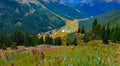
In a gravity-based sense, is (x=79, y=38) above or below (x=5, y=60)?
above

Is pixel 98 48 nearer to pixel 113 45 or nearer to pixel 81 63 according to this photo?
pixel 113 45

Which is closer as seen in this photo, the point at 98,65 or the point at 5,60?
the point at 98,65

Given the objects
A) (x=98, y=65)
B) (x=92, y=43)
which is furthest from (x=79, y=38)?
(x=98, y=65)

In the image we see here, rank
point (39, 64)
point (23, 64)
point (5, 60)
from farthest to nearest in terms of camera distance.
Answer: point (5, 60) < point (23, 64) < point (39, 64)

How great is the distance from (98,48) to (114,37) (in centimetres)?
11137

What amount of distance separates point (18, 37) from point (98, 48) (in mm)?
150604

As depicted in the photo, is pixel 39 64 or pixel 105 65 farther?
pixel 39 64

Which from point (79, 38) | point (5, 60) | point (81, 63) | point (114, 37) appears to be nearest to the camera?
point (81, 63)

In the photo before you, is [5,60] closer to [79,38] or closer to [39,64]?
[39,64]

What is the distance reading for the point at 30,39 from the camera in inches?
5787

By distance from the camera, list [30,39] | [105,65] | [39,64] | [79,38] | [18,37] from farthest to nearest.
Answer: [18,37]
[30,39]
[79,38]
[39,64]
[105,65]

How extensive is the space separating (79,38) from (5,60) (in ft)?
Result: 13.4

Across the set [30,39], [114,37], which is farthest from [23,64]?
[30,39]

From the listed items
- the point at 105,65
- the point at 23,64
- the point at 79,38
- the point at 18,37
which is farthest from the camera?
the point at 18,37
